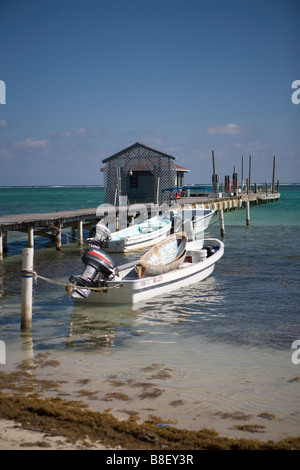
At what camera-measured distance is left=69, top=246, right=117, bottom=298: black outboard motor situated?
12617 millimetres

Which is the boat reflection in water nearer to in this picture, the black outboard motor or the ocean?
the ocean

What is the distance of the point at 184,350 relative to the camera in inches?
384

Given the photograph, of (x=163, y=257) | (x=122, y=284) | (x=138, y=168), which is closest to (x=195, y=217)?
(x=138, y=168)

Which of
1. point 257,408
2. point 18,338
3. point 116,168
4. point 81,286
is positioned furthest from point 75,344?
point 116,168

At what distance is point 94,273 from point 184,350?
3944 millimetres

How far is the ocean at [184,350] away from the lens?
22.6 feet

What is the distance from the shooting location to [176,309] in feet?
43.5

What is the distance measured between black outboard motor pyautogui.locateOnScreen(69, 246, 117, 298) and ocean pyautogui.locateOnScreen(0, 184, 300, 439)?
74 centimetres

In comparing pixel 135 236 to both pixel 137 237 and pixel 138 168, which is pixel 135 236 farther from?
pixel 138 168

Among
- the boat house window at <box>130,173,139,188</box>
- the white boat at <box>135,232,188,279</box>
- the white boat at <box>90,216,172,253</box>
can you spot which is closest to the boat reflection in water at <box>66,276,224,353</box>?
the white boat at <box>135,232,188,279</box>

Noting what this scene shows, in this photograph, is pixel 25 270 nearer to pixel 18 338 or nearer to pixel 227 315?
pixel 18 338

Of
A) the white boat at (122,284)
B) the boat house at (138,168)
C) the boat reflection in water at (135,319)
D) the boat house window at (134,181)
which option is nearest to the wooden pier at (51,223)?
the boat house at (138,168)
